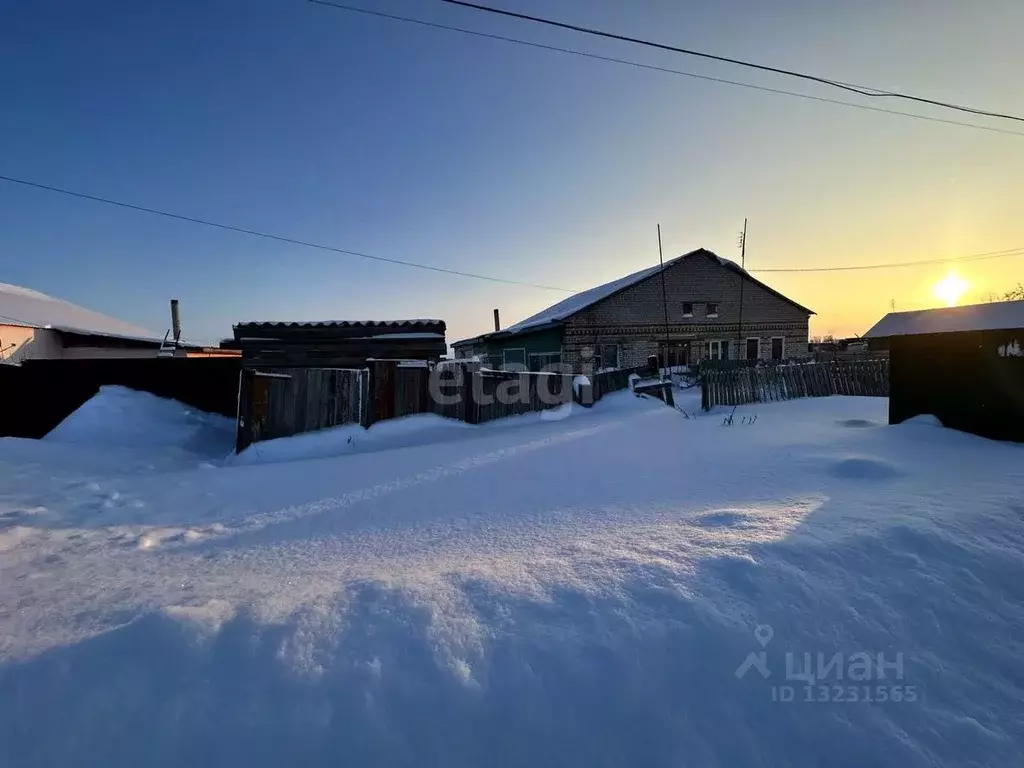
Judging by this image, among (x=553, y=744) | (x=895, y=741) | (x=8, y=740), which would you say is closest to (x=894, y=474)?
(x=895, y=741)

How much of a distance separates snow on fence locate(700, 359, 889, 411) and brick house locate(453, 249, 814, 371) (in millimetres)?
12031

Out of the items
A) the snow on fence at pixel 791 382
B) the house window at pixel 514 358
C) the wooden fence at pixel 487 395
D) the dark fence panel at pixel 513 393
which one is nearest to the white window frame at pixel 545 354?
the house window at pixel 514 358

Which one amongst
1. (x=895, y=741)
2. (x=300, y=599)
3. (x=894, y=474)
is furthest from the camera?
(x=894, y=474)

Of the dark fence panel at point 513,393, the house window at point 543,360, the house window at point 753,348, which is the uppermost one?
the house window at point 753,348

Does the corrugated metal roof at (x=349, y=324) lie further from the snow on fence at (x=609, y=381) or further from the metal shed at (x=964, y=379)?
the metal shed at (x=964, y=379)

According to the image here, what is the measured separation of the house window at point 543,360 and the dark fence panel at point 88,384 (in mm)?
16349

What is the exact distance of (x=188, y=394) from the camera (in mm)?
10102

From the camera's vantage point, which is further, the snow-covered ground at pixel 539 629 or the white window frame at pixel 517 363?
the white window frame at pixel 517 363

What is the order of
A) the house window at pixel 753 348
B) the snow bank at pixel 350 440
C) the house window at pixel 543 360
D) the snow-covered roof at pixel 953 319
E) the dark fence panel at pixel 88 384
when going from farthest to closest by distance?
1. the house window at pixel 753 348
2. the house window at pixel 543 360
3. the snow-covered roof at pixel 953 319
4. the dark fence panel at pixel 88 384
5. the snow bank at pixel 350 440

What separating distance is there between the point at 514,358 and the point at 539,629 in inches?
1106

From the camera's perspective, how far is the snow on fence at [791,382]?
37.8 ft

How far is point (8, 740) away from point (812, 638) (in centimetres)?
324

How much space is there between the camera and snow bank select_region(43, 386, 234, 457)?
8.34m

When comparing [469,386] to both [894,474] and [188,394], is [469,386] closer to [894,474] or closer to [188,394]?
[188,394]
